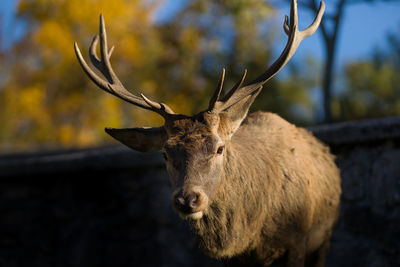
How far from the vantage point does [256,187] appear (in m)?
3.11

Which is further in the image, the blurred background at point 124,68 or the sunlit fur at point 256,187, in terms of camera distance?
the blurred background at point 124,68

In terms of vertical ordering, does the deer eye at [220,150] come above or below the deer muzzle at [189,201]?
above

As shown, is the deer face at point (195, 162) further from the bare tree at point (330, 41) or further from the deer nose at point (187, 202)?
the bare tree at point (330, 41)

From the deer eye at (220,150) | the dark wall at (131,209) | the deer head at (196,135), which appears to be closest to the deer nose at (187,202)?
the deer head at (196,135)

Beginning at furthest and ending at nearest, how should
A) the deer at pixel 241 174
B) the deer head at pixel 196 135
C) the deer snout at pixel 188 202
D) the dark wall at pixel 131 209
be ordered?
the dark wall at pixel 131 209, the deer at pixel 241 174, the deer head at pixel 196 135, the deer snout at pixel 188 202

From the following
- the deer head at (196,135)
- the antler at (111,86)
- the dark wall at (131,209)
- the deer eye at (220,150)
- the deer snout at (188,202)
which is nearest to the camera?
the deer snout at (188,202)

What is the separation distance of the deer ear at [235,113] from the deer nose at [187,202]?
0.62 meters

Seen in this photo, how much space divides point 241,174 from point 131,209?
→ 8.12ft

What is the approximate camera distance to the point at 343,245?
4.18 m

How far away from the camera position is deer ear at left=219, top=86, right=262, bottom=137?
3004 millimetres

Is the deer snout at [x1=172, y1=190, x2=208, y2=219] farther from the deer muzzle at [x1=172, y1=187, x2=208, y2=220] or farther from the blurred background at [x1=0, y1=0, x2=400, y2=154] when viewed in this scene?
the blurred background at [x1=0, y1=0, x2=400, y2=154]

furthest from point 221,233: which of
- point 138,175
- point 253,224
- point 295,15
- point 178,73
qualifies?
point 178,73

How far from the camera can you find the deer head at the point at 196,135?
8.49 ft

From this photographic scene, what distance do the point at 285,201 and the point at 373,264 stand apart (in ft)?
4.47
